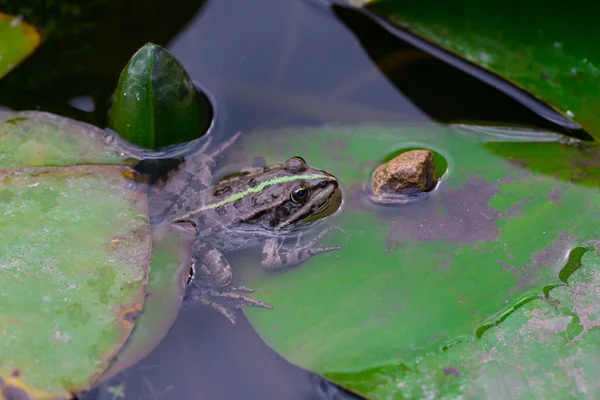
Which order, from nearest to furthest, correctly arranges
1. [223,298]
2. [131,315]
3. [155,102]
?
[131,315] < [155,102] < [223,298]

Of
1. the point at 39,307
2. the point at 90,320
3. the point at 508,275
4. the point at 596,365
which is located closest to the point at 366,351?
the point at 508,275

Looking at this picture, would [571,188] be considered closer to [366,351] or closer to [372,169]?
[372,169]

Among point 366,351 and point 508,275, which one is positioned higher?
point 508,275

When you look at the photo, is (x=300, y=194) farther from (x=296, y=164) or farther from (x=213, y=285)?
(x=213, y=285)

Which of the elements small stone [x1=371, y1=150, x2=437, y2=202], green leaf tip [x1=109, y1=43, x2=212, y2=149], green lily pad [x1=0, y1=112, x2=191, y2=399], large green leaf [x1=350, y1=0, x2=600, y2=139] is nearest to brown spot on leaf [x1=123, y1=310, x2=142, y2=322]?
green lily pad [x1=0, y1=112, x2=191, y2=399]

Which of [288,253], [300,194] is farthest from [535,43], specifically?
[288,253]

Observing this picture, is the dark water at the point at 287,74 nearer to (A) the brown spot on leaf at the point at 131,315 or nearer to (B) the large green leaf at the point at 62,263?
(B) the large green leaf at the point at 62,263
